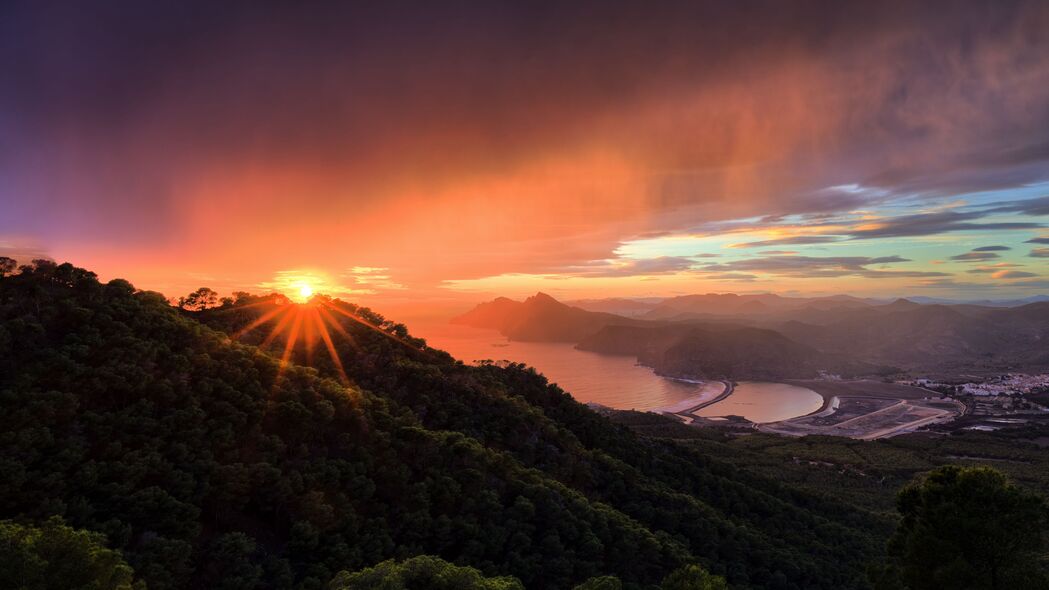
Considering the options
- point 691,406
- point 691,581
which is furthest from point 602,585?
point 691,406

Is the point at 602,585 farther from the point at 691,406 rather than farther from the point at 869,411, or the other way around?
the point at 869,411

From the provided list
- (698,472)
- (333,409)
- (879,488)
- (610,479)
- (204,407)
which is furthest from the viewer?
(879,488)

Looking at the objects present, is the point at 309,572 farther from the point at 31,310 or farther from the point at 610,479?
the point at 610,479

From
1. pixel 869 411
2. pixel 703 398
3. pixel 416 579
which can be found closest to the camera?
pixel 416 579

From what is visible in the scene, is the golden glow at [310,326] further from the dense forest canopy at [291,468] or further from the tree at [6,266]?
the tree at [6,266]

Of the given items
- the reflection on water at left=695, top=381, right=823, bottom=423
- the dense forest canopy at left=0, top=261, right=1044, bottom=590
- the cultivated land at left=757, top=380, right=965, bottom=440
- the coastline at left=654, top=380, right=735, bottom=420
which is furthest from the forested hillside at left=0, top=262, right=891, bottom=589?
the reflection on water at left=695, top=381, right=823, bottom=423

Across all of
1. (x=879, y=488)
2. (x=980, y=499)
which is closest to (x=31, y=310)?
(x=980, y=499)
